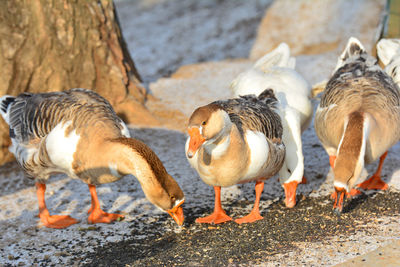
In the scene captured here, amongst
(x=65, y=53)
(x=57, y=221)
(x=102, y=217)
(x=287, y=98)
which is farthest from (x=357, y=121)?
(x=65, y=53)

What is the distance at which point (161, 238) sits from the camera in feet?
15.5

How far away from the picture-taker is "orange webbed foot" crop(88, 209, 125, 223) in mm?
5152

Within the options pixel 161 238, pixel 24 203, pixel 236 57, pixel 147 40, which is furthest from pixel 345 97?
pixel 147 40

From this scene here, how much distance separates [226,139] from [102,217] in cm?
175

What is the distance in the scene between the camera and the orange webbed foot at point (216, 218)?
496 cm

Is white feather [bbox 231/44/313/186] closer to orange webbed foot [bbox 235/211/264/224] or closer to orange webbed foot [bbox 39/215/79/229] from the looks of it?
orange webbed foot [bbox 235/211/264/224]

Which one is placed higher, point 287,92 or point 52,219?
point 287,92

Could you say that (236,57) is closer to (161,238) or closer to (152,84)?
(152,84)

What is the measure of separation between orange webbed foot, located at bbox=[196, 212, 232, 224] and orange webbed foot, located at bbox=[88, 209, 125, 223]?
34.7 inches

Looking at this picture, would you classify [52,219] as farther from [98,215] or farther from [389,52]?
[389,52]

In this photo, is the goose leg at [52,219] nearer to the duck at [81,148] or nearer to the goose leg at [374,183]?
the duck at [81,148]

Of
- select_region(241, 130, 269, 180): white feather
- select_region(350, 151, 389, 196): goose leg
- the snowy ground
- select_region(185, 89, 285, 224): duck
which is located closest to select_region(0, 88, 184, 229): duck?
the snowy ground

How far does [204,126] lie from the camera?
3949 mm

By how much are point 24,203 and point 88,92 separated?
1.55 meters
